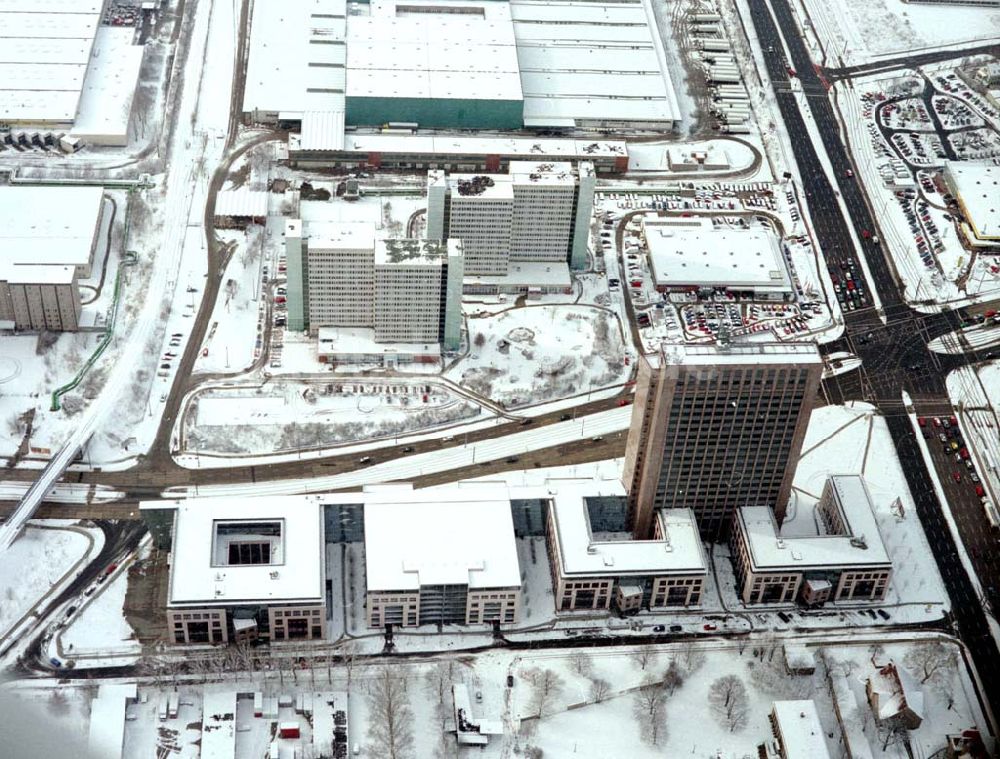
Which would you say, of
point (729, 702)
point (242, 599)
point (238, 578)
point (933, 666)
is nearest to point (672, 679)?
point (729, 702)

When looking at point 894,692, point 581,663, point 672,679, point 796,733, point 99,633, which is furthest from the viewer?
point 581,663

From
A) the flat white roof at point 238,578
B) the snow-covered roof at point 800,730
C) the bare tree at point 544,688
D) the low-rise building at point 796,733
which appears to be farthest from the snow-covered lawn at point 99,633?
the snow-covered roof at point 800,730

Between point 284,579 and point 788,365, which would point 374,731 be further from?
point 788,365

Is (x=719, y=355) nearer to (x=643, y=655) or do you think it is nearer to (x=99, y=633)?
(x=643, y=655)

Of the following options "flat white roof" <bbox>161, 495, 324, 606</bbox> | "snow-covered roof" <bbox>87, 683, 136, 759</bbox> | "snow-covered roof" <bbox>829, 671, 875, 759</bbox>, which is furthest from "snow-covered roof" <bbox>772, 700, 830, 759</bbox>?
"snow-covered roof" <bbox>87, 683, 136, 759</bbox>

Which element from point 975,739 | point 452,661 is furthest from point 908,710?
point 452,661

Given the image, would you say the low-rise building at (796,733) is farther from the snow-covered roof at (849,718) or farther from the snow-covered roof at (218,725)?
the snow-covered roof at (218,725)
